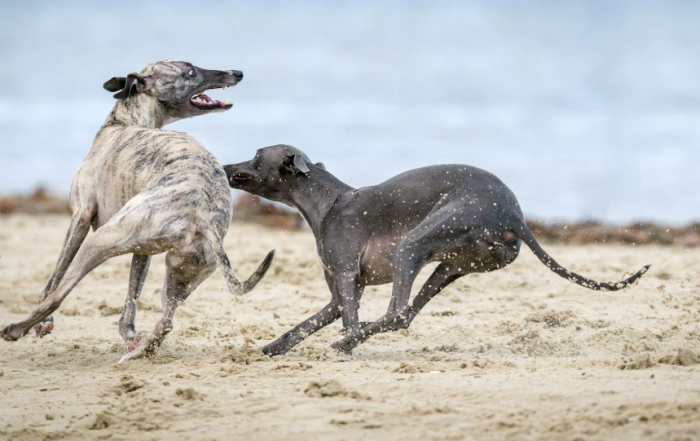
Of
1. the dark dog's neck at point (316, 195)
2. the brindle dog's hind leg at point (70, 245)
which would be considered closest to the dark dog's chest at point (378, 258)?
the dark dog's neck at point (316, 195)

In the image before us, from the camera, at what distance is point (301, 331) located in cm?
579

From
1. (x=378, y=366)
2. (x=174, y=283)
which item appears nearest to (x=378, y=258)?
(x=378, y=366)

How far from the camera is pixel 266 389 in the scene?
4.30 meters

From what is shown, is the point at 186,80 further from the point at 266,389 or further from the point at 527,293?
the point at 527,293

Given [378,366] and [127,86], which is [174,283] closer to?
[378,366]

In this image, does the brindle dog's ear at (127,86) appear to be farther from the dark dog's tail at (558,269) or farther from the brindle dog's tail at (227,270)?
the dark dog's tail at (558,269)

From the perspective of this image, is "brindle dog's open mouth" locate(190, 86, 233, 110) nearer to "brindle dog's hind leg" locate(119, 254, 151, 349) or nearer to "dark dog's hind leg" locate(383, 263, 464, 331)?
"brindle dog's hind leg" locate(119, 254, 151, 349)

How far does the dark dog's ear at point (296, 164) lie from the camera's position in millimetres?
6211

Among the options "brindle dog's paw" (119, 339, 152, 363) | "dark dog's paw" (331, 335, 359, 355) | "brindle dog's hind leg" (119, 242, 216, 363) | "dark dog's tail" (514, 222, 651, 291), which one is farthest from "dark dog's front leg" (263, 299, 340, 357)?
"dark dog's tail" (514, 222, 651, 291)

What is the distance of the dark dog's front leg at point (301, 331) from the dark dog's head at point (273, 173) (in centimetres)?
113

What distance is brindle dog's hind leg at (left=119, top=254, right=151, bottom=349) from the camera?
241 inches

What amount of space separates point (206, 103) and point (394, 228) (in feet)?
7.43

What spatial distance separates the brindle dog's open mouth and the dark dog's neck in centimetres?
114

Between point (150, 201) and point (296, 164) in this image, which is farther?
point (296, 164)
